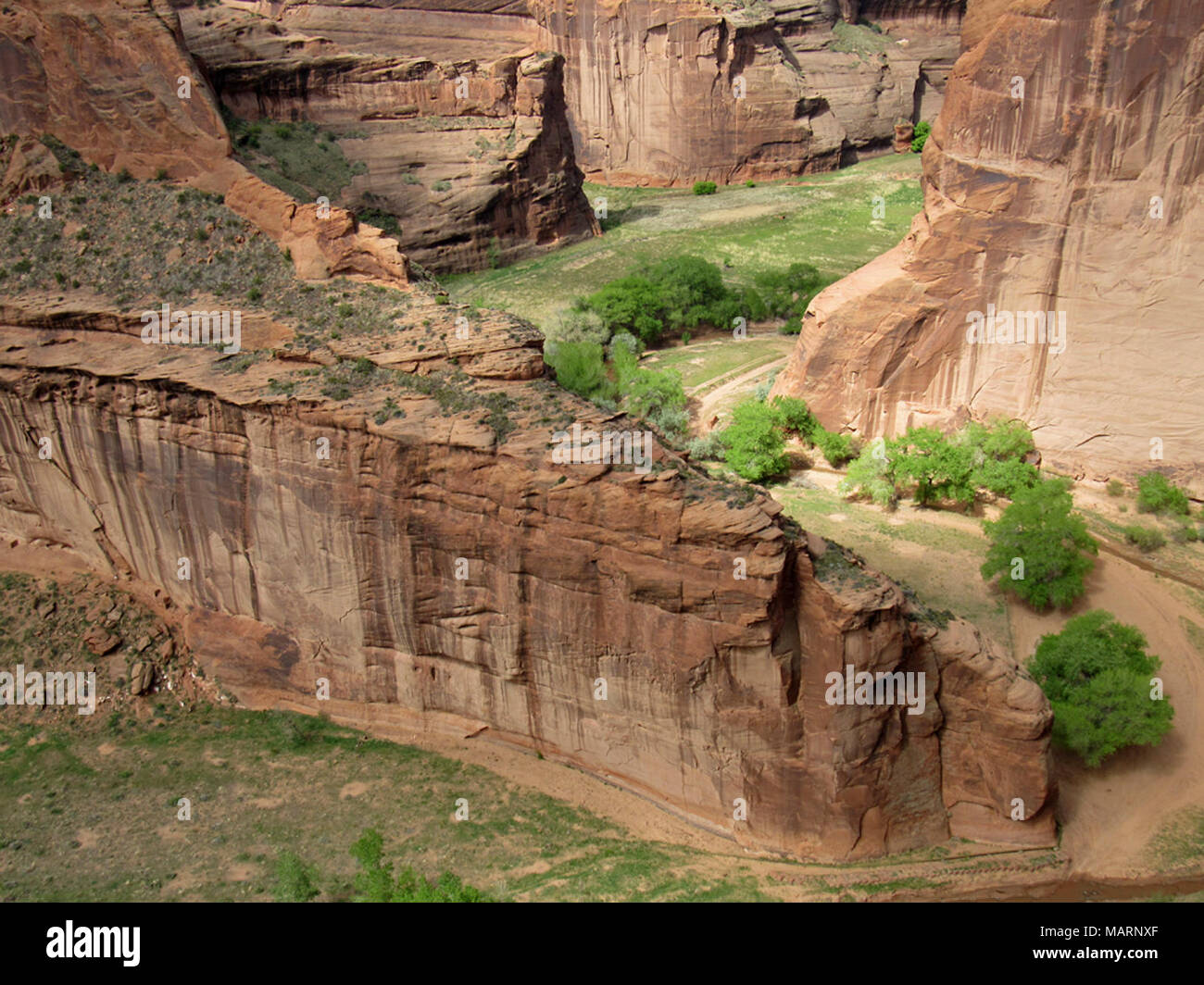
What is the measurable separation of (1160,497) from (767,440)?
11.2 meters

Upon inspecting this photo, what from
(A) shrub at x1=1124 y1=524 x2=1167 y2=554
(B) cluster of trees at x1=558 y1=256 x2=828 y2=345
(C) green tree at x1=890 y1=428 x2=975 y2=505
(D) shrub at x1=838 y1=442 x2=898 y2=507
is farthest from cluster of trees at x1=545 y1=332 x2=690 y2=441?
(A) shrub at x1=1124 y1=524 x2=1167 y2=554

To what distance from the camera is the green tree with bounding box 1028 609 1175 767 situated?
2241 cm

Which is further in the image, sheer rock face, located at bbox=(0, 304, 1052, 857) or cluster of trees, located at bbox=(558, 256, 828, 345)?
cluster of trees, located at bbox=(558, 256, 828, 345)

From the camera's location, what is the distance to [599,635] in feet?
65.7

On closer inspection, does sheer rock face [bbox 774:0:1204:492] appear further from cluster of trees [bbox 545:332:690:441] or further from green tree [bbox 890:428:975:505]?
cluster of trees [bbox 545:332:690:441]

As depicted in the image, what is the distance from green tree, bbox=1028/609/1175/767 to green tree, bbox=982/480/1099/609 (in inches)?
112

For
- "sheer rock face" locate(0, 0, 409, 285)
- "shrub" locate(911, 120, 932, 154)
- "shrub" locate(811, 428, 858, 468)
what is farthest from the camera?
"shrub" locate(911, 120, 932, 154)

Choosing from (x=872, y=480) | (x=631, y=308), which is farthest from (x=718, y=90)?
(x=872, y=480)

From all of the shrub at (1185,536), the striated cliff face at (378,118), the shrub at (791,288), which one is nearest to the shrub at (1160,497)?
the shrub at (1185,536)

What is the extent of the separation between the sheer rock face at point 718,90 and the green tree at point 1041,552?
142 ft

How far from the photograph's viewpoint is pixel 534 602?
20328mm

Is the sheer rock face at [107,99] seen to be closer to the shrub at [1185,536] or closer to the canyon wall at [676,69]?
the shrub at [1185,536]

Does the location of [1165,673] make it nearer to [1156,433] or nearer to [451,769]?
[1156,433]

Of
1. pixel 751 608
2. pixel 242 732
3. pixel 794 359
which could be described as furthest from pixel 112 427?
pixel 794 359
